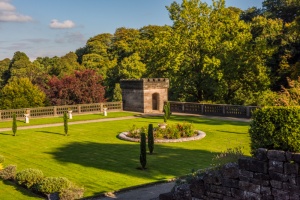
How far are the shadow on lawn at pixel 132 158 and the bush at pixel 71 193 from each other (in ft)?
12.6

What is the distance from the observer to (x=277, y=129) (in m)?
9.26

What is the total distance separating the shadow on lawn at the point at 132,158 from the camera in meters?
17.7

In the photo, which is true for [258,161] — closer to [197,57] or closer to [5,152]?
A: [5,152]

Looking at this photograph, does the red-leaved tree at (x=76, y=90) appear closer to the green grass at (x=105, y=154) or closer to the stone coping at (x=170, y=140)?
the green grass at (x=105, y=154)

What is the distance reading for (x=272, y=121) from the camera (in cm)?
939

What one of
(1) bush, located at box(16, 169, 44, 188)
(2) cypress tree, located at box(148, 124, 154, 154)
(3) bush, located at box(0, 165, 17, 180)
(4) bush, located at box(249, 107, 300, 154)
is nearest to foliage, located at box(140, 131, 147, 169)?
(2) cypress tree, located at box(148, 124, 154, 154)

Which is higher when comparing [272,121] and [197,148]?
[272,121]

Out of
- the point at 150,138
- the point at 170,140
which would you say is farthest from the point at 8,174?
the point at 170,140

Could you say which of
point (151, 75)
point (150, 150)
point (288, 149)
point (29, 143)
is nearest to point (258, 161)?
point (288, 149)

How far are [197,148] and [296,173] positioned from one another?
14.5 meters

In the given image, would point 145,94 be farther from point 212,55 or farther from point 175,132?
point 175,132

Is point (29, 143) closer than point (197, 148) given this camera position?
No

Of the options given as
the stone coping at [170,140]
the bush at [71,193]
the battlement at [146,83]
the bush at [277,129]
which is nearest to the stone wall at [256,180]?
the bush at [277,129]

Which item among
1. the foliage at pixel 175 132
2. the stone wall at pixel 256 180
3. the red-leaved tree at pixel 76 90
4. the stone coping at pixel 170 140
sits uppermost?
the red-leaved tree at pixel 76 90
